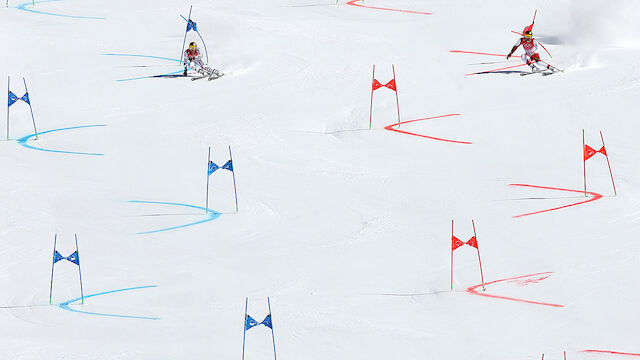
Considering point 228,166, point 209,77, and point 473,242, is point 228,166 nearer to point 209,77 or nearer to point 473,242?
point 473,242

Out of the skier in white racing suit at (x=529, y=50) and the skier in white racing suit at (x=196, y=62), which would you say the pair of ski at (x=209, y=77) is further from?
the skier in white racing suit at (x=529, y=50)

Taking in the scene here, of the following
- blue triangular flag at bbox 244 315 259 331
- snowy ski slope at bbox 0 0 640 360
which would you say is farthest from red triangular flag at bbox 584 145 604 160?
blue triangular flag at bbox 244 315 259 331

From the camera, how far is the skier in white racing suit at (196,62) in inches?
1239

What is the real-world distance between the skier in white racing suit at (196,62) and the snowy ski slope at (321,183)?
0.45m

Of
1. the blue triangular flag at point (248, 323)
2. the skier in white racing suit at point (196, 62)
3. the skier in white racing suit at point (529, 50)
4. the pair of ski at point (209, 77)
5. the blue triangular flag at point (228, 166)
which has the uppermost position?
the skier in white racing suit at point (529, 50)

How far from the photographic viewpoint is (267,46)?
33625 mm

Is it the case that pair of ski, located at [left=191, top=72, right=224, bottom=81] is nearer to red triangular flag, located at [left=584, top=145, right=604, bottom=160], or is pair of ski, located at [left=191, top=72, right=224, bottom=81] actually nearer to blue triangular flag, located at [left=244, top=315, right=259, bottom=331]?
red triangular flag, located at [left=584, top=145, right=604, bottom=160]

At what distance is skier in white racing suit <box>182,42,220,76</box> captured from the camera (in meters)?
31.5

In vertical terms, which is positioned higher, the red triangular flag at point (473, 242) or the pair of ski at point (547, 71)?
the pair of ski at point (547, 71)

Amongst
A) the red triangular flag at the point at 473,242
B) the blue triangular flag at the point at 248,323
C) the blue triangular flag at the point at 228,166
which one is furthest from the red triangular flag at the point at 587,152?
the blue triangular flag at the point at 248,323

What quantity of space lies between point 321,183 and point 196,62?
7244mm

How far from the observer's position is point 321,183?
1011 inches

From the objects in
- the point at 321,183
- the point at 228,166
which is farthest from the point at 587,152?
the point at 228,166

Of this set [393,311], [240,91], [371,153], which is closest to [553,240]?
[393,311]
